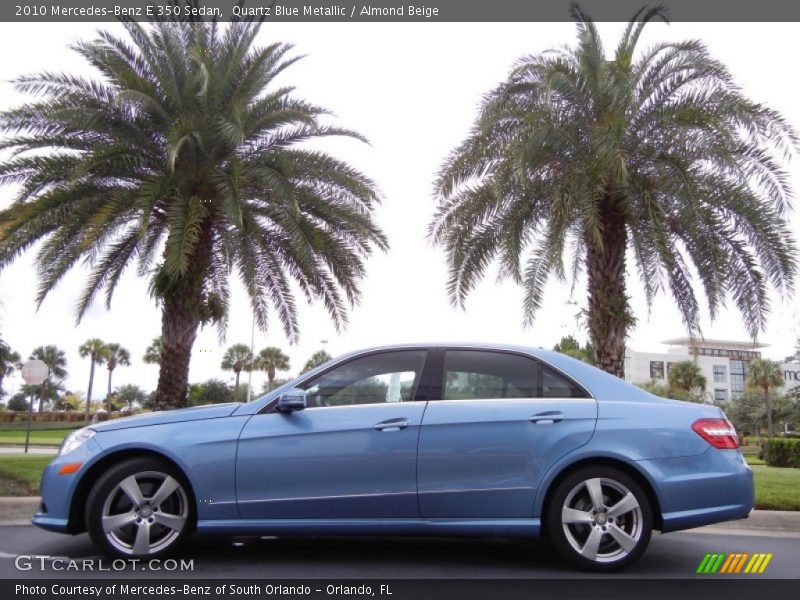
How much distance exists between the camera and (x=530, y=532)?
4918 millimetres

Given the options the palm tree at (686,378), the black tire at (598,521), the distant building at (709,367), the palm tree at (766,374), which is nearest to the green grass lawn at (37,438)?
the black tire at (598,521)

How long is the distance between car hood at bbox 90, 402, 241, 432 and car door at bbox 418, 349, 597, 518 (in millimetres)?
1421

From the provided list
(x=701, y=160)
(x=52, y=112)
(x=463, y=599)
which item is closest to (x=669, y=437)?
(x=463, y=599)

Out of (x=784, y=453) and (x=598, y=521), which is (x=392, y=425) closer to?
(x=598, y=521)

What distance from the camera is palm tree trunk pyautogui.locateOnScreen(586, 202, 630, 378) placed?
500 inches

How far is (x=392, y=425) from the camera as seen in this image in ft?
16.7

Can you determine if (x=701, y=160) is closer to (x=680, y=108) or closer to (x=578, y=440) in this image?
(x=680, y=108)

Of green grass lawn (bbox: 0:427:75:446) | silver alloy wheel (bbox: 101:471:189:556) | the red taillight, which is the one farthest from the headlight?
green grass lawn (bbox: 0:427:75:446)

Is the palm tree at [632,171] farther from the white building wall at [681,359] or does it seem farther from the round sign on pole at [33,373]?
the white building wall at [681,359]

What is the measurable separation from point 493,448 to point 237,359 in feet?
197

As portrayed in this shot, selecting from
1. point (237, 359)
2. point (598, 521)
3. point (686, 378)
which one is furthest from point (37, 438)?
point (686, 378)

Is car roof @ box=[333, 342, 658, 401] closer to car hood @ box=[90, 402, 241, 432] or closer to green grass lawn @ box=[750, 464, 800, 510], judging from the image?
car hood @ box=[90, 402, 241, 432]

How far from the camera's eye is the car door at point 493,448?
16.3ft

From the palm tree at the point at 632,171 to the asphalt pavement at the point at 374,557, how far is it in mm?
6447
